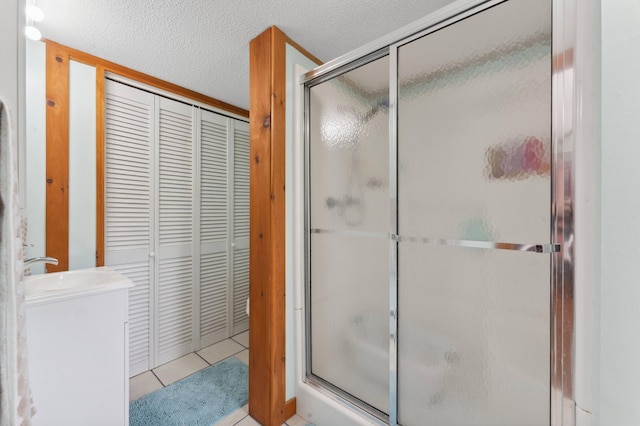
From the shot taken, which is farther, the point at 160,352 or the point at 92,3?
the point at 160,352

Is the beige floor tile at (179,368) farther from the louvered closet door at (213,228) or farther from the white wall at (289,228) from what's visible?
the white wall at (289,228)

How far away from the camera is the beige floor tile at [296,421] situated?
5.04 ft

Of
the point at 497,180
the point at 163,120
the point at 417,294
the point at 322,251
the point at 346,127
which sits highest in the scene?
the point at 163,120

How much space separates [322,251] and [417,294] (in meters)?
0.59

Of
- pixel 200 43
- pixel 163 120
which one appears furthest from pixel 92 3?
pixel 163 120

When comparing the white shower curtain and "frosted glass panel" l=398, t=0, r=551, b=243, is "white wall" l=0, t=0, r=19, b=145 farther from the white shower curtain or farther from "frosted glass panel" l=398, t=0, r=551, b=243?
"frosted glass panel" l=398, t=0, r=551, b=243

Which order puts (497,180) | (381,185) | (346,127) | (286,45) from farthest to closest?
(286,45) → (346,127) → (381,185) → (497,180)

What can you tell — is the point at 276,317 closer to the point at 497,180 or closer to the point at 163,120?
the point at 497,180

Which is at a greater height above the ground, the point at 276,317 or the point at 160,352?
the point at 276,317

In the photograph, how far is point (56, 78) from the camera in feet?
5.40

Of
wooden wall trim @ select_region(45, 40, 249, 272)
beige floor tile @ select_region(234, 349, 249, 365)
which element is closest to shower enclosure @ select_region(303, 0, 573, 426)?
beige floor tile @ select_region(234, 349, 249, 365)

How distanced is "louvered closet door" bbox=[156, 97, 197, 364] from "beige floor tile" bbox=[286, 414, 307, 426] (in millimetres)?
1213

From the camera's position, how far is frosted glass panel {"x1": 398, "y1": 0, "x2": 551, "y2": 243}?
0.89 meters

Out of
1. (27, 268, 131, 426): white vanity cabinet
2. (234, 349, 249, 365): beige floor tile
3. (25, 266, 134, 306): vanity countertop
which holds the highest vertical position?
(25, 266, 134, 306): vanity countertop
